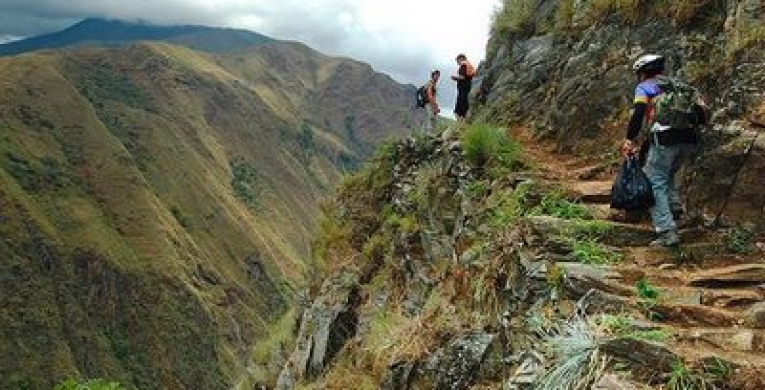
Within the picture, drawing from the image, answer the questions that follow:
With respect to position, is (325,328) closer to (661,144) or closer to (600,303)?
(661,144)

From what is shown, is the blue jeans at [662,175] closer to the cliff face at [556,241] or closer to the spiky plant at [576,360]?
the cliff face at [556,241]

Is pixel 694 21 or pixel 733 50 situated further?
pixel 694 21

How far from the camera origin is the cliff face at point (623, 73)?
1074cm

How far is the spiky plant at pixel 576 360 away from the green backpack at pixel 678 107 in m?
3.61

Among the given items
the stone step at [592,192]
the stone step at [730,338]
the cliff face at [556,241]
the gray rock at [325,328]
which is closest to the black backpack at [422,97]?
the cliff face at [556,241]

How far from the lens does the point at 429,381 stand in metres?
10.4

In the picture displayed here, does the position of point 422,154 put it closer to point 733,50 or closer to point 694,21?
point 694,21

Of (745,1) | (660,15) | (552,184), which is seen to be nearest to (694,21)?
(660,15)

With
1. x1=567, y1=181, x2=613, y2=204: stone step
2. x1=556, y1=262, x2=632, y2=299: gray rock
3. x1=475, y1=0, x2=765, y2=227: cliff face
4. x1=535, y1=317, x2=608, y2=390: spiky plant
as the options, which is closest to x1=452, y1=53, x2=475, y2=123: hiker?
x1=475, y1=0, x2=765, y2=227: cliff face

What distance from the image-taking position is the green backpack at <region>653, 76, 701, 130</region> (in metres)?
10.4

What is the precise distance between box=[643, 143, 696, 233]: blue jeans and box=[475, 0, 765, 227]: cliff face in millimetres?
620

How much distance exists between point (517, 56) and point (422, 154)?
329cm

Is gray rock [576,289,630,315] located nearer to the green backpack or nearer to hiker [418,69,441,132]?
the green backpack

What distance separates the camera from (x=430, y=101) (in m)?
22.5
